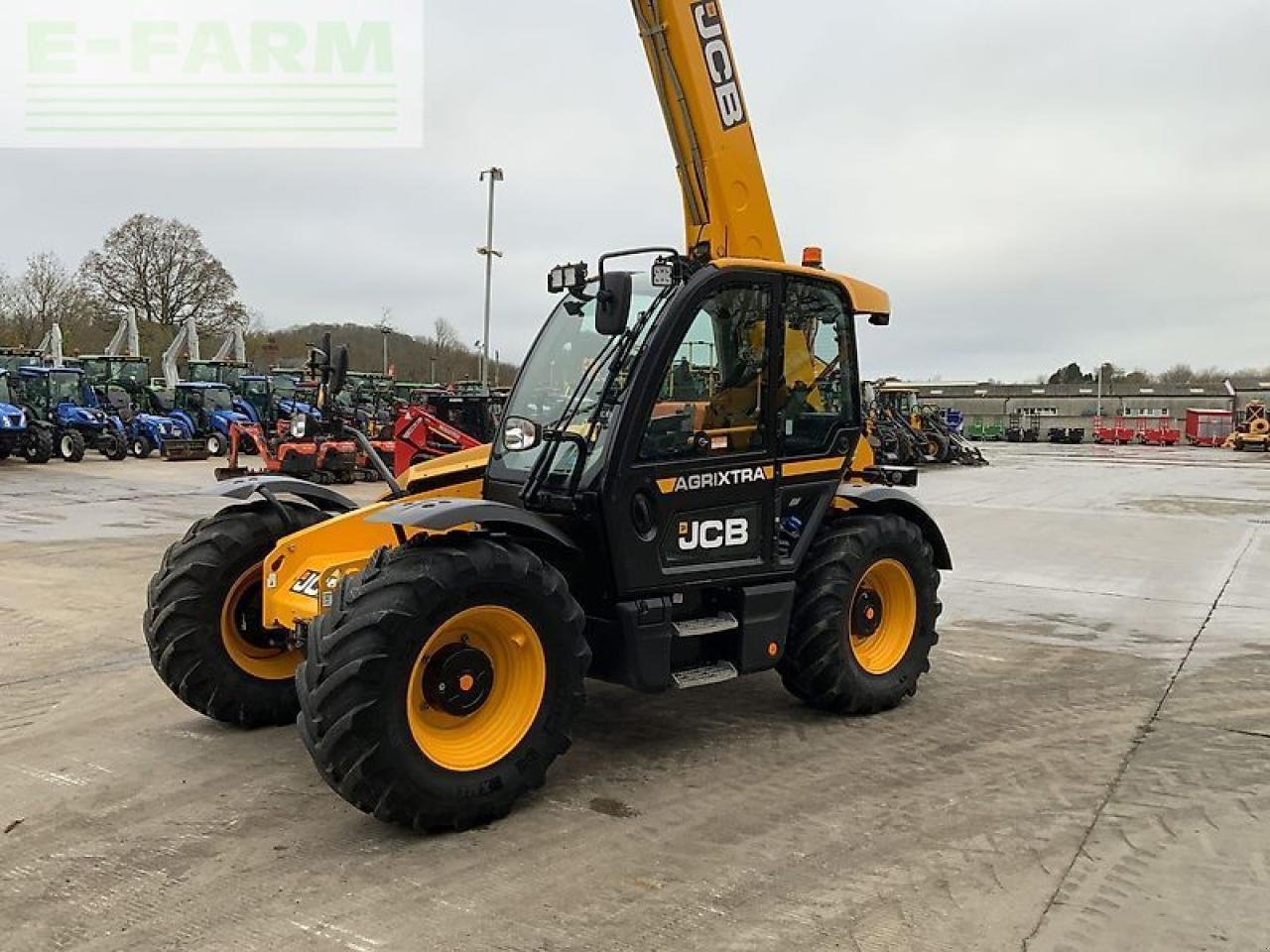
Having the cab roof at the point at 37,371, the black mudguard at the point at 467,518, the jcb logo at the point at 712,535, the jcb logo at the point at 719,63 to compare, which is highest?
the jcb logo at the point at 719,63

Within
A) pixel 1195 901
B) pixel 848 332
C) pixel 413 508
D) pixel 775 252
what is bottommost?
pixel 1195 901

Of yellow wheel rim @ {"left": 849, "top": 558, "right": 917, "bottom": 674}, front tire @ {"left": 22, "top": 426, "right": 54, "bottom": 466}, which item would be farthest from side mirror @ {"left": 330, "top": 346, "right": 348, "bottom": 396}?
front tire @ {"left": 22, "top": 426, "right": 54, "bottom": 466}

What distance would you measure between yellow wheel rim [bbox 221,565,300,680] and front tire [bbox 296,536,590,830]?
1394mm

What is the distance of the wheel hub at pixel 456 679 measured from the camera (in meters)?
4.00

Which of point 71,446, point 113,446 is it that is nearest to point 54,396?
point 113,446

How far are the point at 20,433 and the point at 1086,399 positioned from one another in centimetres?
7379

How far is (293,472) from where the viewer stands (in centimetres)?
2083

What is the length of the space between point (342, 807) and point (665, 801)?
130 centimetres

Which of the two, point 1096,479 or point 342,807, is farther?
point 1096,479

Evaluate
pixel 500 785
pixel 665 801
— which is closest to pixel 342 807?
pixel 500 785

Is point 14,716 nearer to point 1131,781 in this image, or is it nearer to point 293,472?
point 1131,781

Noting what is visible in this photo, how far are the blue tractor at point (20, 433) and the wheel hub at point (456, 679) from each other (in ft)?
75.8

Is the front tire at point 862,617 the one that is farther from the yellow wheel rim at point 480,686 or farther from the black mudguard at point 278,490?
the black mudguard at point 278,490

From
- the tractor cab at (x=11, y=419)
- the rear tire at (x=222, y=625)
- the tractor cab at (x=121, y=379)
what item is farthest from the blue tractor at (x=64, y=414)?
the rear tire at (x=222, y=625)
